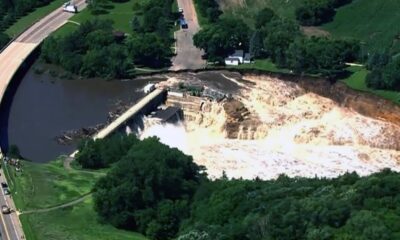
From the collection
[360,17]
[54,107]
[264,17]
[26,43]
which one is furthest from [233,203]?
[360,17]

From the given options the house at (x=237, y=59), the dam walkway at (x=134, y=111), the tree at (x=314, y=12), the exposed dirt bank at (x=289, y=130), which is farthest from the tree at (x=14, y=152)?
the tree at (x=314, y=12)

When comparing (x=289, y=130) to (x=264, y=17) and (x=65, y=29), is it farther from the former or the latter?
(x=65, y=29)

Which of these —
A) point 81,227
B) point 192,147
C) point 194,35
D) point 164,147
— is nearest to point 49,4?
point 194,35

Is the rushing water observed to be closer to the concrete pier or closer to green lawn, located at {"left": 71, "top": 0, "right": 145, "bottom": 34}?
the concrete pier

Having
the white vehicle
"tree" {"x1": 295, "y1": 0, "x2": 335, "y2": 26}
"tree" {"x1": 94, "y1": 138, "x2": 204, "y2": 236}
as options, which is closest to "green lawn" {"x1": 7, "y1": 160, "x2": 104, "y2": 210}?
"tree" {"x1": 94, "y1": 138, "x2": 204, "y2": 236}

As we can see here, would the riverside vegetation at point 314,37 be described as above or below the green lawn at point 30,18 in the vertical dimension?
below

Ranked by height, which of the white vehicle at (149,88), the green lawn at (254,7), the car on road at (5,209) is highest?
the green lawn at (254,7)

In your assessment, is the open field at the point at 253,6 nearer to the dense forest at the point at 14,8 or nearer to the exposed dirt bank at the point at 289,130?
the exposed dirt bank at the point at 289,130
